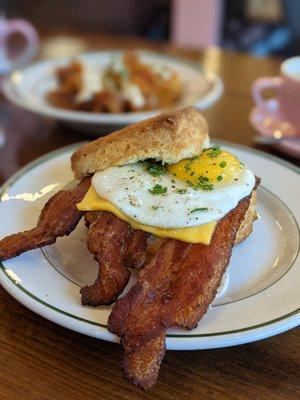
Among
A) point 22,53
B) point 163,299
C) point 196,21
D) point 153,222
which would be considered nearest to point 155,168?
point 153,222

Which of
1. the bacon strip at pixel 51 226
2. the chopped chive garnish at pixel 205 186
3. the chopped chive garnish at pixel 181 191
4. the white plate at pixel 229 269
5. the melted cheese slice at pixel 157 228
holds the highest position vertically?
the chopped chive garnish at pixel 205 186

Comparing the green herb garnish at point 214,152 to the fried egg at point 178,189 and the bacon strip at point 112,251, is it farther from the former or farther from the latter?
the bacon strip at point 112,251

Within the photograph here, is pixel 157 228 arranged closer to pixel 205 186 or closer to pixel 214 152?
pixel 205 186

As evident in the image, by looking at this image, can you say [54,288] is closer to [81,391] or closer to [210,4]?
[81,391]

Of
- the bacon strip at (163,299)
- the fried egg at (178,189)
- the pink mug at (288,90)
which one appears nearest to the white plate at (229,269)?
Result: the bacon strip at (163,299)

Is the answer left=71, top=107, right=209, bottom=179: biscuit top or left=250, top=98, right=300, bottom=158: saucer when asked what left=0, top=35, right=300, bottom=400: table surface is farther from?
left=250, top=98, right=300, bottom=158: saucer

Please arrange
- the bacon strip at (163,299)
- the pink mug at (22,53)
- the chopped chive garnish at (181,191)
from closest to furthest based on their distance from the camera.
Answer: the bacon strip at (163,299) < the chopped chive garnish at (181,191) < the pink mug at (22,53)
